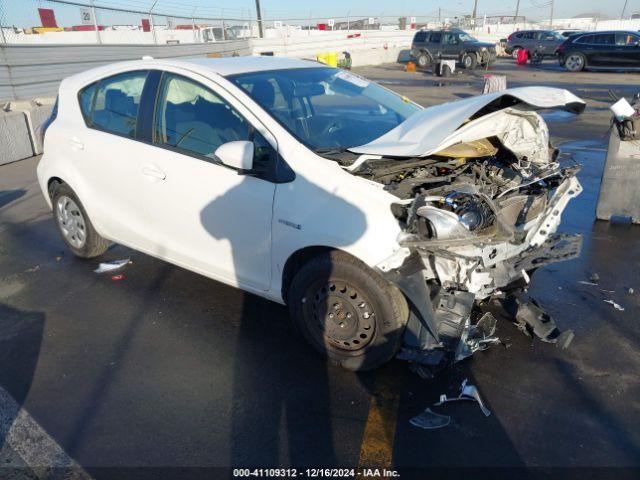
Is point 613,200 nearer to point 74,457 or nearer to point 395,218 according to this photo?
point 395,218

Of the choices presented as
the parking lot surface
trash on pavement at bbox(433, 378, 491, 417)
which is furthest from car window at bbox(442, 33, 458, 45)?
trash on pavement at bbox(433, 378, 491, 417)

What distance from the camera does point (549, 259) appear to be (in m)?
3.48

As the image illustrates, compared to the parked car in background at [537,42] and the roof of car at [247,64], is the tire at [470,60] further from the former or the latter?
the roof of car at [247,64]

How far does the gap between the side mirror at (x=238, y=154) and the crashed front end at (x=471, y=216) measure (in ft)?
2.11

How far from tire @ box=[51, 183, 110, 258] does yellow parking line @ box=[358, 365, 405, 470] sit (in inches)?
123

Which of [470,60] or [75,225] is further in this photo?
[470,60]

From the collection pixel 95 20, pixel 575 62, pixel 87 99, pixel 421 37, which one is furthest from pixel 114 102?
pixel 421 37

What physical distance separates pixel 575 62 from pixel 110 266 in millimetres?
27277

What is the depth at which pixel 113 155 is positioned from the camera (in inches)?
170

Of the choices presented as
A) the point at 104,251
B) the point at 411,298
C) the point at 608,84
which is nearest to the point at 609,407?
the point at 411,298

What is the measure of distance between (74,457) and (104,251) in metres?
2.84

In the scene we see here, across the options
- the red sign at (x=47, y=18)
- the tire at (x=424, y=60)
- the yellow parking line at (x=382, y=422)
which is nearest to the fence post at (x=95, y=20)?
the red sign at (x=47, y=18)

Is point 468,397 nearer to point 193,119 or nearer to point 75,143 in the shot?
point 193,119

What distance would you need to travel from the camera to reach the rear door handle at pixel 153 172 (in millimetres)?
3960
